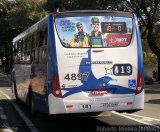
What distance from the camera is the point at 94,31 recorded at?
12.3 m

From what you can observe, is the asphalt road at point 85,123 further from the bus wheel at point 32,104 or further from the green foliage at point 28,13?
the green foliage at point 28,13

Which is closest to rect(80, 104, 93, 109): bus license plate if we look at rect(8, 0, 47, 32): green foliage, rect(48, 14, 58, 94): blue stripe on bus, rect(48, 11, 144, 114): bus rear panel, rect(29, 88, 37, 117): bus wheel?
rect(48, 11, 144, 114): bus rear panel

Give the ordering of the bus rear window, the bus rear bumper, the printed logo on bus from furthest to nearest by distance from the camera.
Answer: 1. the printed logo on bus
2. the bus rear window
3. the bus rear bumper

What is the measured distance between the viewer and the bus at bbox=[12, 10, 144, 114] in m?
11.9

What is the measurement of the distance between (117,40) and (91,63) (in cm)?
95

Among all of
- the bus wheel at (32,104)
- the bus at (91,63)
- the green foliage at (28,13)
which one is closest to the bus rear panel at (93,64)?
the bus at (91,63)

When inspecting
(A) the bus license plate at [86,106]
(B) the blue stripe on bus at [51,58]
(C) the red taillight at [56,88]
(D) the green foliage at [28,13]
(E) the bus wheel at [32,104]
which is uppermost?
(D) the green foliage at [28,13]

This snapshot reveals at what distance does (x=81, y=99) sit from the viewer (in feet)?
39.0

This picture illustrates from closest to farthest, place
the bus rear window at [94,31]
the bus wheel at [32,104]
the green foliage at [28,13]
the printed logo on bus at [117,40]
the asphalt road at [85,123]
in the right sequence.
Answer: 1. the bus rear window at [94,31]
2. the printed logo on bus at [117,40]
3. the asphalt road at [85,123]
4. the bus wheel at [32,104]
5. the green foliage at [28,13]

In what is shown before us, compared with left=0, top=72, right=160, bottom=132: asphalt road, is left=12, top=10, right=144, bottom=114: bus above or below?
above

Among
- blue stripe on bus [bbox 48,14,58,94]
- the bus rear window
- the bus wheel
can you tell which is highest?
the bus rear window

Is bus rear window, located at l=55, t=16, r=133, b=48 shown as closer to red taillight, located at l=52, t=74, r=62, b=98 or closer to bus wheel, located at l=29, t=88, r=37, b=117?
red taillight, located at l=52, t=74, r=62, b=98

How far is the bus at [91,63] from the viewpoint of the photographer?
1188 centimetres

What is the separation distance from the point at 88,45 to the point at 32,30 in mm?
3638
